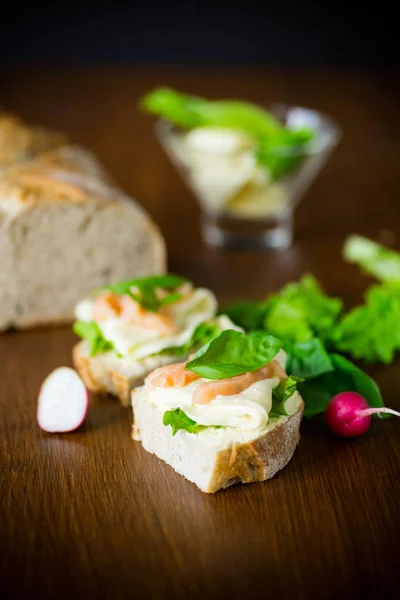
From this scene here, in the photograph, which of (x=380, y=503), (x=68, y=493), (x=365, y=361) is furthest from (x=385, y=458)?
(x=68, y=493)

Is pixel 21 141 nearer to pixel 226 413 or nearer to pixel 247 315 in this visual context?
pixel 247 315

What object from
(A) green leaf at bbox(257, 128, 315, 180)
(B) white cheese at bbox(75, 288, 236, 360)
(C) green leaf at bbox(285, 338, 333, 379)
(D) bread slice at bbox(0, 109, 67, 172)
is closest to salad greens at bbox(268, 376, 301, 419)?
(C) green leaf at bbox(285, 338, 333, 379)

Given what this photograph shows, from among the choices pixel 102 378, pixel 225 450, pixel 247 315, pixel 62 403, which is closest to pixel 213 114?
pixel 247 315

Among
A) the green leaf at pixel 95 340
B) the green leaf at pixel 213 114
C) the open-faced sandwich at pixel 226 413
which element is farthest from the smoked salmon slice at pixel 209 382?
the green leaf at pixel 213 114

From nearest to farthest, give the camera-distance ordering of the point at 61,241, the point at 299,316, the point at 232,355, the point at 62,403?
1. the point at 232,355
2. the point at 62,403
3. the point at 299,316
4. the point at 61,241

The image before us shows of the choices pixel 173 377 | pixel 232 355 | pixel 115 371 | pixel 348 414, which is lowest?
pixel 115 371

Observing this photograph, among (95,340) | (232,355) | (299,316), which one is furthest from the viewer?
(299,316)

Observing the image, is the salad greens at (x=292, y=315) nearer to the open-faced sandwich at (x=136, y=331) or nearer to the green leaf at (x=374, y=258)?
the open-faced sandwich at (x=136, y=331)
